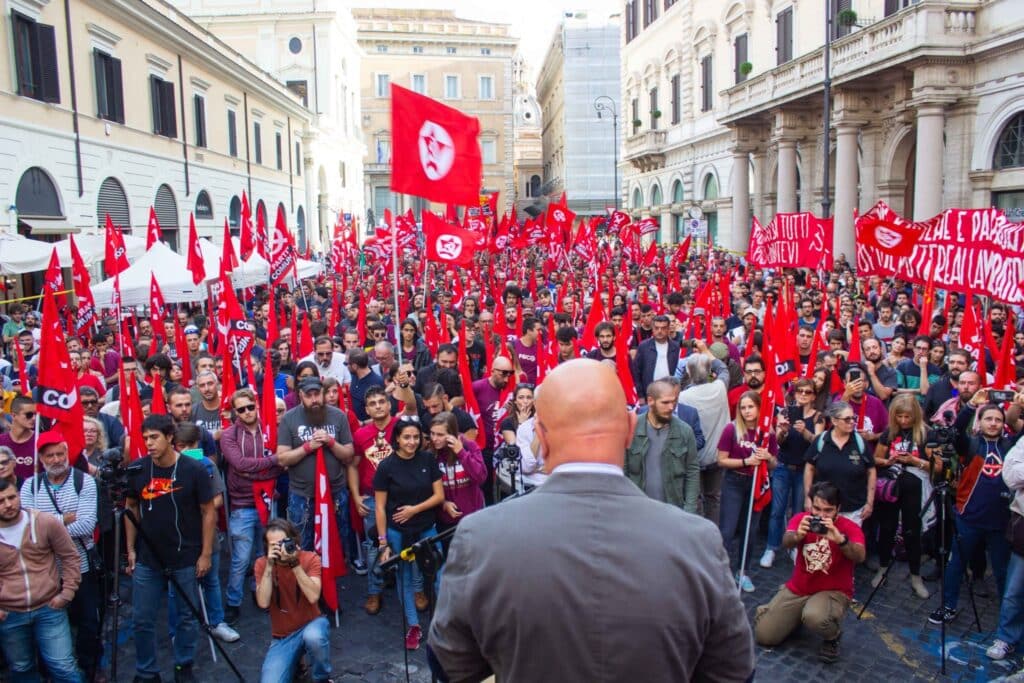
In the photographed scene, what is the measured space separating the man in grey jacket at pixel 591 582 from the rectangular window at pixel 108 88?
892 inches

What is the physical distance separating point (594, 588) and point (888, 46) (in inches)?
804

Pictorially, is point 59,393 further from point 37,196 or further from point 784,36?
point 784,36

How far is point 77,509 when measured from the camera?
4871mm

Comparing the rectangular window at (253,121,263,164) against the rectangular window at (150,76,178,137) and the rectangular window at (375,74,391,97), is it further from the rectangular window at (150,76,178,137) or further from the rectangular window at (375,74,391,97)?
the rectangular window at (375,74,391,97)

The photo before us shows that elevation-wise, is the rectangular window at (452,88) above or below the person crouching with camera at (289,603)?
above

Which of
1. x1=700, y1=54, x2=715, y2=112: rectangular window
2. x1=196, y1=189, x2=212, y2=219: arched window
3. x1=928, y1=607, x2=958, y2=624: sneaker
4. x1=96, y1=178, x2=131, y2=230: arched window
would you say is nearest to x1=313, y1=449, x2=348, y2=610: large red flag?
x1=928, y1=607, x2=958, y2=624: sneaker

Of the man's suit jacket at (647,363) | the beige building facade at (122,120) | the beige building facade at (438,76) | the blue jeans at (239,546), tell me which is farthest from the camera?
the beige building facade at (438,76)

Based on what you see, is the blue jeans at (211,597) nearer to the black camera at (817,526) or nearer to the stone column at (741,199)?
the black camera at (817,526)

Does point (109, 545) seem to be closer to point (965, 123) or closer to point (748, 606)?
point (748, 606)

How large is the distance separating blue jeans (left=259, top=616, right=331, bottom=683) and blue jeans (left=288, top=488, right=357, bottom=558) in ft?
3.68

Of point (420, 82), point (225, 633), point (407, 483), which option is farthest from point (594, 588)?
point (420, 82)

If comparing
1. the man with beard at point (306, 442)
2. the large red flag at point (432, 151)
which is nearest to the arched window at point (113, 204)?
the large red flag at point (432, 151)

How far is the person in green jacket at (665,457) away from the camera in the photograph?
5523 millimetres

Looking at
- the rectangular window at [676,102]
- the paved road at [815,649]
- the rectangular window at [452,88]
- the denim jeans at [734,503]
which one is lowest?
the paved road at [815,649]
